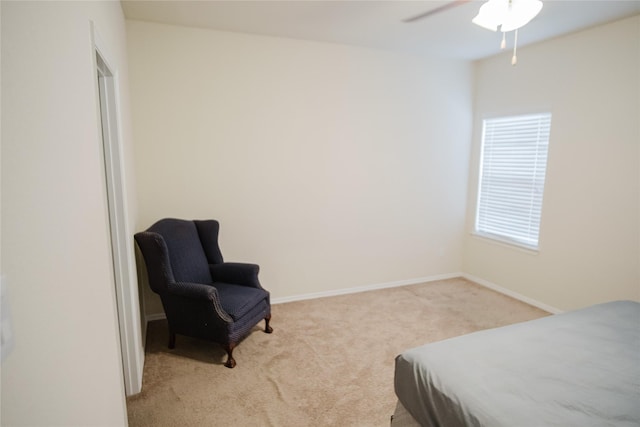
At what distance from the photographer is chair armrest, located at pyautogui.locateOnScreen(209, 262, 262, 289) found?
311cm

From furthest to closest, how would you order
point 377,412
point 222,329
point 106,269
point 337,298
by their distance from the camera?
point 337,298 → point 222,329 → point 377,412 → point 106,269

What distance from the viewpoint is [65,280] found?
3.25 ft

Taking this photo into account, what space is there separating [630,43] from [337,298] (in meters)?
3.55

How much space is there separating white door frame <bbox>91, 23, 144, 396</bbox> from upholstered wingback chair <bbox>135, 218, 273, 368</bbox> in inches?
11.6

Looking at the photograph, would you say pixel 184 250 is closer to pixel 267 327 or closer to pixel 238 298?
pixel 238 298

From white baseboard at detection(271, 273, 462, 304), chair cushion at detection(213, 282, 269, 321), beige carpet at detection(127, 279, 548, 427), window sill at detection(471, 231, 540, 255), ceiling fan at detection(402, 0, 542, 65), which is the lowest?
beige carpet at detection(127, 279, 548, 427)

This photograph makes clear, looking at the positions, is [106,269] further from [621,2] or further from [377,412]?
[621,2]

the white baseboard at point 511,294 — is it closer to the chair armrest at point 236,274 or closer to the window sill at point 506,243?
the window sill at point 506,243

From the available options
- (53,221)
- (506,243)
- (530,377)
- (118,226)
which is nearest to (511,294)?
(506,243)

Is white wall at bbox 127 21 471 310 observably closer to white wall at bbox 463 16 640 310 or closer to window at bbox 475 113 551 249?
window at bbox 475 113 551 249

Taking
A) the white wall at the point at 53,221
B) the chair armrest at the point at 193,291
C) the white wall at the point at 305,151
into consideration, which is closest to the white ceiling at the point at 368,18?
the white wall at the point at 305,151

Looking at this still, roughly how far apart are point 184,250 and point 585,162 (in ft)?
12.2

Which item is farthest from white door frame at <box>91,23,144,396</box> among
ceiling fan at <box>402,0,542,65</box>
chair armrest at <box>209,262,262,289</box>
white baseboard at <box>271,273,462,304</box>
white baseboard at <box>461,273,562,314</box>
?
white baseboard at <box>461,273,562,314</box>

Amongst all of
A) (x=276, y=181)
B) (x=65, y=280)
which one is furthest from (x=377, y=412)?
(x=276, y=181)
